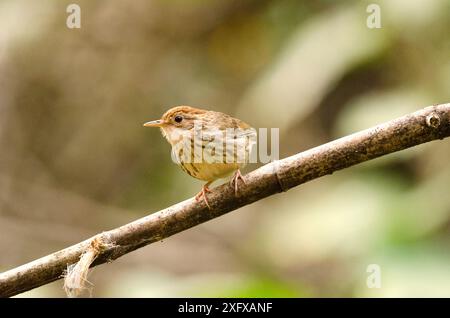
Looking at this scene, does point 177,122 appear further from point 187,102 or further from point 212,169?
point 187,102

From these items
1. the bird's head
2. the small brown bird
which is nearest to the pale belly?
the small brown bird

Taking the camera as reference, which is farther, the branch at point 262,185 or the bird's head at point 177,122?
the bird's head at point 177,122

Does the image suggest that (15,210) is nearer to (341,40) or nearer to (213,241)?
(213,241)

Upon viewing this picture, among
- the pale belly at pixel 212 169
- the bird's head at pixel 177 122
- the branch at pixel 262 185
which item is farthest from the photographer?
the bird's head at pixel 177 122

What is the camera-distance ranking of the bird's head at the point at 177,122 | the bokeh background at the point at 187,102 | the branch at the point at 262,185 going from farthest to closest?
the bokeh background at the point at 187,102 < the bird's head at the point at 177,122 < the branch at the point at 262,185

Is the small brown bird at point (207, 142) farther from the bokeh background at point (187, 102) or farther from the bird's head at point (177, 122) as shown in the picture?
the bokeh background at point (187, 102)

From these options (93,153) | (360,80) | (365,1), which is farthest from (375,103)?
(93,153)

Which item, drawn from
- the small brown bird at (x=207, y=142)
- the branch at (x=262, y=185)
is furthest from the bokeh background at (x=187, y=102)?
the branch at (x=262, y=185)
